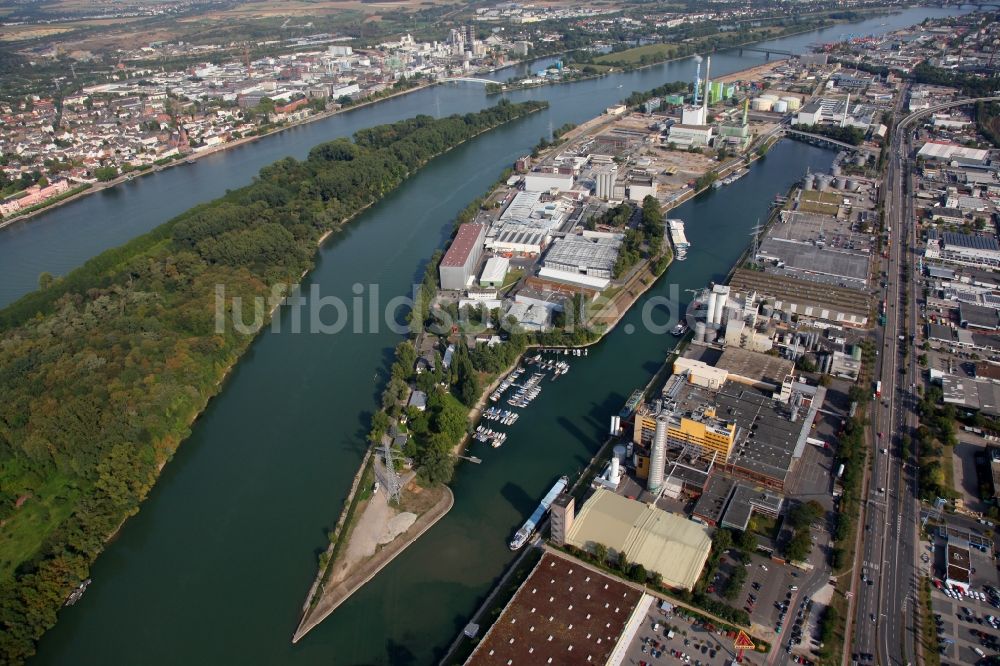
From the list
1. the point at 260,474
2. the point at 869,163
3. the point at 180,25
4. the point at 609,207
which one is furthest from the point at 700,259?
the point at 180,25

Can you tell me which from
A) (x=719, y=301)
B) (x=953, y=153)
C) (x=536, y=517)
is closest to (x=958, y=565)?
(x=536, y=517)

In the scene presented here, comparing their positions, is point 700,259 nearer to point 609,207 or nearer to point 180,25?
point 609,207

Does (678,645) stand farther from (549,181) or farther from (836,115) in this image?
(836,115)

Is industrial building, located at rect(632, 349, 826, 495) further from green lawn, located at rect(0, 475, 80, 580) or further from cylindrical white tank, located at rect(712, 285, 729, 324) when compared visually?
green lawn, located at rect(0, 475, 80, 580)

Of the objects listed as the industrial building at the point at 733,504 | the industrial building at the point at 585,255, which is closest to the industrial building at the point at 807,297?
the industrial building at the point at 585,255

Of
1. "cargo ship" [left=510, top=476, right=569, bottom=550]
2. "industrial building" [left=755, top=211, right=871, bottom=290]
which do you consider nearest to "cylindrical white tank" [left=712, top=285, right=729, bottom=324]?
"industrial building" [left=755, top=211, right=871, bottom=290]
